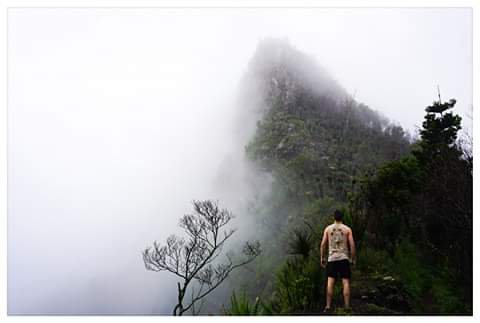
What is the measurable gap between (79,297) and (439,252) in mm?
60558

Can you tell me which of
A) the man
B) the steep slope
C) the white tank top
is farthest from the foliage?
the steep slope

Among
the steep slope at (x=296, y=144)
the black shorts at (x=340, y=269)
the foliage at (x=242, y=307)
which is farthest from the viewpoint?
the steep slope at (x=296, y=144)

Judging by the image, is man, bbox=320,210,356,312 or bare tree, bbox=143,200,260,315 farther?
bare tree, bbox=143,200,260,315

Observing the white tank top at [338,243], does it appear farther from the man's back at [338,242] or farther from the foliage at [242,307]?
the foliage at [242,307]

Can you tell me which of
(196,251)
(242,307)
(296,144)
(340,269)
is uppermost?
(296,144)

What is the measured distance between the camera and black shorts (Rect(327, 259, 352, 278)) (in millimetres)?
5738

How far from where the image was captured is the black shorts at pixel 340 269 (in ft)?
18.8

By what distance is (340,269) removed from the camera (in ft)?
A: 18.9

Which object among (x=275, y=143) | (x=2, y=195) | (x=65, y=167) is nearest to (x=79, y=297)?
(x=65, y=167)

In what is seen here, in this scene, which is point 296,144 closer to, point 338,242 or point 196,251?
point 196,251

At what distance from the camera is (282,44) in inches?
2194

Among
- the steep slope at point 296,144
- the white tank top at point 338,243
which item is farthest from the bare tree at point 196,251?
the white tank top at point 338,243

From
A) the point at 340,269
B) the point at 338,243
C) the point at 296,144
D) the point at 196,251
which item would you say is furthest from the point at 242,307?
the point at 296,144

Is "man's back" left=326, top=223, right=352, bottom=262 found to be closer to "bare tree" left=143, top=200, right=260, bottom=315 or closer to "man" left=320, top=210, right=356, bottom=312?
"man" left=320, top=210, right=356, bottom=312
